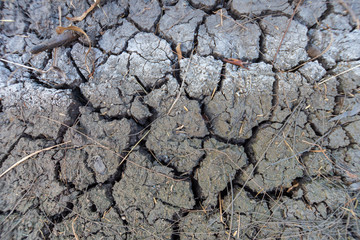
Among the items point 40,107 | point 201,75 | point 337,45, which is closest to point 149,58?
point 201,75

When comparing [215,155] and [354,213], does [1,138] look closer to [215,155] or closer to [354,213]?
[215,155]

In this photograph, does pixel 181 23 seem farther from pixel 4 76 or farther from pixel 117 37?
pixel 4 76

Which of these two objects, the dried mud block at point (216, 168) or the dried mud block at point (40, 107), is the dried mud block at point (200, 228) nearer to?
the dried mud block at point (216, 168)

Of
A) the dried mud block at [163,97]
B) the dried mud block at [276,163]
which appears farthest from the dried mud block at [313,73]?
the dried mud block at [163,97]

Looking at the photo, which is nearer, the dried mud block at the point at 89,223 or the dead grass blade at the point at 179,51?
the dried mud block at the point at 89,223

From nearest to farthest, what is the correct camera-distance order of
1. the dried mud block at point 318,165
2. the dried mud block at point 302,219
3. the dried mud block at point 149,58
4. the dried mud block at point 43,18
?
the dried mud block at point 302,219 → the dried mud block at point 318,165 → the dried mud block at point 149,58 → the dried mud block at point 43,18

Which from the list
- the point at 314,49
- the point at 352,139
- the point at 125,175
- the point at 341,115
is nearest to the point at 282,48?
Answer: the point at 314,49

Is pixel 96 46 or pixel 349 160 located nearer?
pixel 349 160
